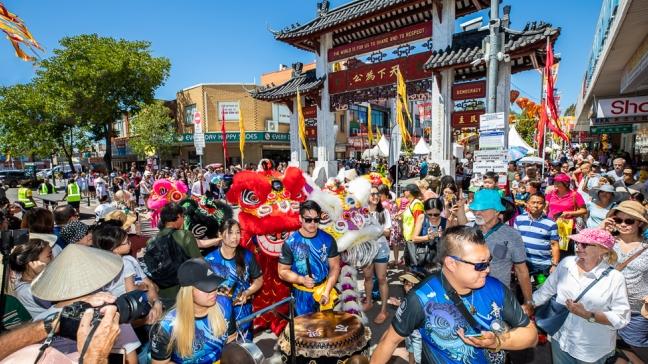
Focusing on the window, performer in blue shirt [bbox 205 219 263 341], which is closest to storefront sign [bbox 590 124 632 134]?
performer in blue shirt [bbox 205 219 263 341]

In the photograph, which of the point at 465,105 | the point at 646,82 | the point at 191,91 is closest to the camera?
the point at 646,82

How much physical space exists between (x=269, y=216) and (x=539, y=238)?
3.23 meters

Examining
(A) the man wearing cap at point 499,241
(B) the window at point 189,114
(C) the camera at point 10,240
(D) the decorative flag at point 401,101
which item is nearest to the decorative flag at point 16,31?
(C) the camera at point 10,240

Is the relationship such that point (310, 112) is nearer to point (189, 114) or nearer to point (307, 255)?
point (307, 255)

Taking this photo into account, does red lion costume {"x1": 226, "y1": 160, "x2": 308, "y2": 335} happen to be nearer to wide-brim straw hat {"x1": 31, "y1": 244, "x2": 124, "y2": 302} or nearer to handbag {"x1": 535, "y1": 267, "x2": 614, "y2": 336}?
wide-brim straw hat {"x1": 31, "y1": 244, "x2": 124, "y2": 302}

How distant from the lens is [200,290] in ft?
7.04

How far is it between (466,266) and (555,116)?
9.47 meters

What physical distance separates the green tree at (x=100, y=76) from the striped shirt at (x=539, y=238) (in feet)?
98.6

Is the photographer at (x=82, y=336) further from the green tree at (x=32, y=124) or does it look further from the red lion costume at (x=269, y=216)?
the green tree at (x=32, y=124)

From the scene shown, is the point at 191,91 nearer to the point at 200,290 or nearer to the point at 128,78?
the point at 128,78

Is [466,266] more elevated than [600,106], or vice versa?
[600,106]

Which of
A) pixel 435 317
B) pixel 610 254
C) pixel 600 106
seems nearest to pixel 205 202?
pixel 435 317

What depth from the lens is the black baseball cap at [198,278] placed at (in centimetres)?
213

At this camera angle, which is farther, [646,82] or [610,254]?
[646,82]
